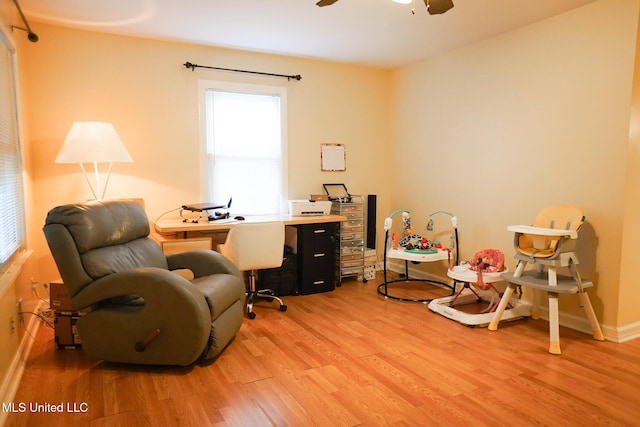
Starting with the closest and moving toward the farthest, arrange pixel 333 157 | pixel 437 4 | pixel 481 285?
1. pixel 437 4
2. pixel 481 285
3. pixel 333 157

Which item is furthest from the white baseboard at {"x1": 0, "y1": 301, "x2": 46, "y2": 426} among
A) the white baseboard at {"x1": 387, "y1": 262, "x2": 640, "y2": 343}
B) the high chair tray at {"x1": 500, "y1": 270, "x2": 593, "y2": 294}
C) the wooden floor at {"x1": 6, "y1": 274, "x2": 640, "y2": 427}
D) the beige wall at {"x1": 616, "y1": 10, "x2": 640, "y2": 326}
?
the beige wall at {"x1": 616, "y1": 10, "x2": 640, "y2": 326}

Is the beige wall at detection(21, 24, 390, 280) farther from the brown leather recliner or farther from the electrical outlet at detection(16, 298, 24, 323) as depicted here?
the brown leather recliner

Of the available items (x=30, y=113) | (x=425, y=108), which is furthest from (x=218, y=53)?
(x=425, y=108)

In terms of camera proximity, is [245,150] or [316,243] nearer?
[316,243]

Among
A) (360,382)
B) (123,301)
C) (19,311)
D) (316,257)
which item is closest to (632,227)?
(360,382)

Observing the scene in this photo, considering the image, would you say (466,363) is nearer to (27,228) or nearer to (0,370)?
(0,370)

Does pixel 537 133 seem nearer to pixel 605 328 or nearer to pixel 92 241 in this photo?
pixel 605 328

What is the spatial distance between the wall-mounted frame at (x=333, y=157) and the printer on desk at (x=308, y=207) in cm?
63

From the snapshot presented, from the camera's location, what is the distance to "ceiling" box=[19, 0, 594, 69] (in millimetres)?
3018

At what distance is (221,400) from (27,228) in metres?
2.11

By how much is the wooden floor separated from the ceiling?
2.44 m

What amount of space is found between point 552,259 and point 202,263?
2511mm

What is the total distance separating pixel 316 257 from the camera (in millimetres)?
4180

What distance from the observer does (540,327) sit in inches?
127
